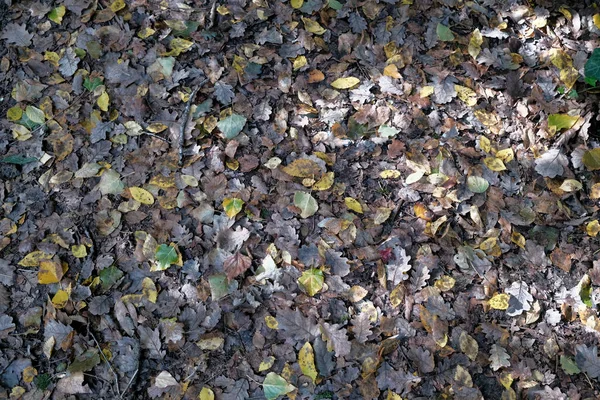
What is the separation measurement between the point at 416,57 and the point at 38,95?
225 centimetres

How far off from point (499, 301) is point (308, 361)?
0.95 metres

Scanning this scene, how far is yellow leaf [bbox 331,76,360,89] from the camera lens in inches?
114

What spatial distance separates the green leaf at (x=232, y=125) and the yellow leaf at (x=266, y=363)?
120 cm

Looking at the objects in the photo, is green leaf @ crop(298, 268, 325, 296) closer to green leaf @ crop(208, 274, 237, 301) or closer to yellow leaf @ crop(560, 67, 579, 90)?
green leaf @ crop(208, 274, 237, 301)

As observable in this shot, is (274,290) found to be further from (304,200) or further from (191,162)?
(191,162)

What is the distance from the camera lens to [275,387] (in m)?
2.18

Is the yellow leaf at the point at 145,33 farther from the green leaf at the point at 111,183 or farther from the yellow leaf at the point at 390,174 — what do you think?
the yellow leaf at the point at 390,174

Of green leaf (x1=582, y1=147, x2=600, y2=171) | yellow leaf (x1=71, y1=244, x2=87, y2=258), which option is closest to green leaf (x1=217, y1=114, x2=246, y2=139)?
yellow leaf (x1=71, y1=244, x2=87, y2=258)

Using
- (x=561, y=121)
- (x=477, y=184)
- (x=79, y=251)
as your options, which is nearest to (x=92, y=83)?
(x=79, y=251)

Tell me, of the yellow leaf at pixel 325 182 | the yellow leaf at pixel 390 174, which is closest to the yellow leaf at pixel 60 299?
the yellow leaf at pixel 325 182

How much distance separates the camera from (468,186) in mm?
2625

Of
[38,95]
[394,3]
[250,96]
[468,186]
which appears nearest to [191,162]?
[250,96]

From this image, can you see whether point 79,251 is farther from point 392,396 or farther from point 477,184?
point 477,184

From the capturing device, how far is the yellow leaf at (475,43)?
3.00m
